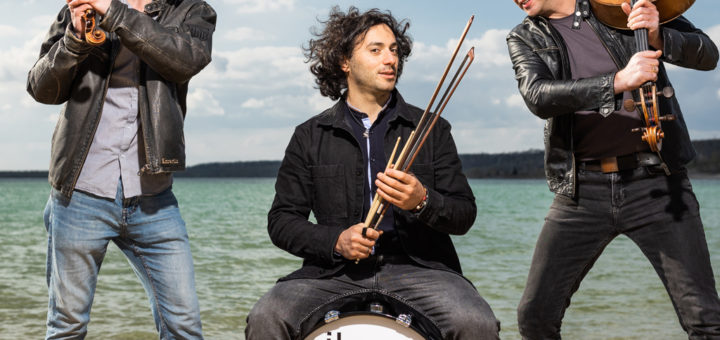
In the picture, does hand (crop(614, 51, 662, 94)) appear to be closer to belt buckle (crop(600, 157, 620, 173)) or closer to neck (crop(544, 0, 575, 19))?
belt buckle (crop(600, 157, 620, 173))

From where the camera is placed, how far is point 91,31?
293 cm

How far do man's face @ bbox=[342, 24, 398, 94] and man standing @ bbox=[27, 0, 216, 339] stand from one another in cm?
67

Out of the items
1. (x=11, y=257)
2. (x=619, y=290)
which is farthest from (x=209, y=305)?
(x=11, y=257)

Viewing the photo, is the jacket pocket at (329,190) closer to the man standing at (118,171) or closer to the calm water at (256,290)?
the man standing at (118,171)

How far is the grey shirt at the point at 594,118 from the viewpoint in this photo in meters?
3.18

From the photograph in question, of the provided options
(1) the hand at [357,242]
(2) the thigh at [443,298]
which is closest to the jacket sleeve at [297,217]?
(1) the hand at [357,242]

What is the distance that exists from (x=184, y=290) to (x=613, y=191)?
6.21 feet

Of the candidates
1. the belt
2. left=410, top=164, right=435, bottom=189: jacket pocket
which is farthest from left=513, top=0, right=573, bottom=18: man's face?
left=410, top=164, right=435, bottom=189: jacket pocket

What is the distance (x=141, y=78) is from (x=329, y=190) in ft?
3.13

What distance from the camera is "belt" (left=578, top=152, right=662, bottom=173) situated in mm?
3139

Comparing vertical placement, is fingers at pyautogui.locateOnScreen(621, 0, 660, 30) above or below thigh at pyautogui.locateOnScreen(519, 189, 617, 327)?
above

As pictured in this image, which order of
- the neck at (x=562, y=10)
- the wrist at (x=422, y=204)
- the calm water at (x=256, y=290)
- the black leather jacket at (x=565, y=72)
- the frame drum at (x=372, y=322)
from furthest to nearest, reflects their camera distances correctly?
the calm water at (x=256, y=290)
the neck at (x=562, y=10)
the black leather jacket at (x=565, y=72)
the wrist at (x=422, y=204)
the frame drum at (x=372, y=322)

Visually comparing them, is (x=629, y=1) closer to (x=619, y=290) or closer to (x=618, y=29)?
(x=618, y=29)

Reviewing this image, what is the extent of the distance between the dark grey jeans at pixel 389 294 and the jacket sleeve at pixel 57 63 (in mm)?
1246
